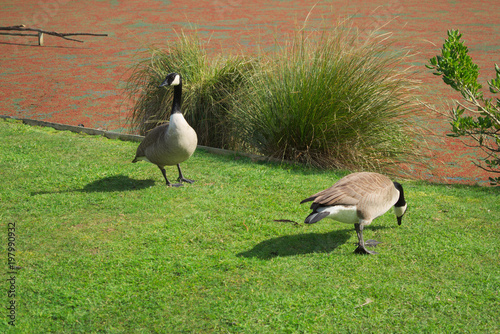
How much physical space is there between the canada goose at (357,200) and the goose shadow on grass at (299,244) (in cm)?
38

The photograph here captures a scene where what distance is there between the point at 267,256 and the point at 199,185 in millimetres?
2298

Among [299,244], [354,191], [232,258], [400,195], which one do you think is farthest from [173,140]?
[400,195]

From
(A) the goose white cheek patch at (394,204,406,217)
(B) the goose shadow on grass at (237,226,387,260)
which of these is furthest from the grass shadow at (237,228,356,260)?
(A) the goose white cheek patch at (394,204,406,217)

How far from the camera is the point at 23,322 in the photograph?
3770 millimetres

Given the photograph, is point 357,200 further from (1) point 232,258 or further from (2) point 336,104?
(2) point 336,104

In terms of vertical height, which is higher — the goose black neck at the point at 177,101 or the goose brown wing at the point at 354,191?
the goose black neck at the point at 177,101

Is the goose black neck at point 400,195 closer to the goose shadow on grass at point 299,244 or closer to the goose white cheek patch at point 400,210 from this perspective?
the goose white cheek patch at point 400,210

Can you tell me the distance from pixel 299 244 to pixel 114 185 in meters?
3.05

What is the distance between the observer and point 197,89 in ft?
29.0

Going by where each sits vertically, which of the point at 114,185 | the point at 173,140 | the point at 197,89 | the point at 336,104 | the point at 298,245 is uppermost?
the point at 336,104

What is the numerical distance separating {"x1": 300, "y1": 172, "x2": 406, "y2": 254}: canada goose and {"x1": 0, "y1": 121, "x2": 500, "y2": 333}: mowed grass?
0.48 meters

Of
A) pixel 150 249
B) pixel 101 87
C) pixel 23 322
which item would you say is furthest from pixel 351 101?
pixel 101 87

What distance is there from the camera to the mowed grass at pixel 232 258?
3.86 meters

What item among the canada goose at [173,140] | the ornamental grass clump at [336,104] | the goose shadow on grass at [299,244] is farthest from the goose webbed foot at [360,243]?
the ornamental grass clump at [336,104]
